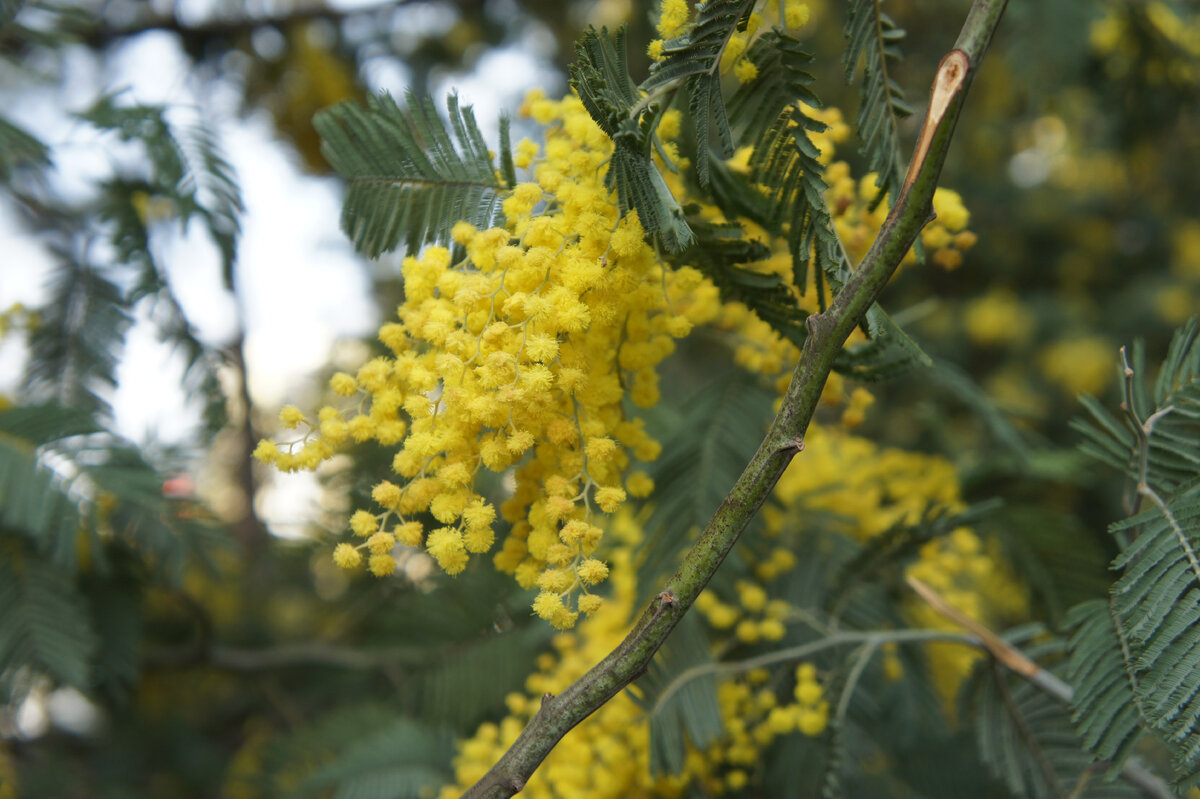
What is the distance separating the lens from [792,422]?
698 mm

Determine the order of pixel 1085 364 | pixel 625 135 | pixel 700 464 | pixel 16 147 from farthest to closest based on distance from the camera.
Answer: pixel 1085 364 → pixel 16 147 → pixel 700 464 → pixel 625 135

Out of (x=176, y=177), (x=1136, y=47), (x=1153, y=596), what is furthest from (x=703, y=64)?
(x=1136, y=47)

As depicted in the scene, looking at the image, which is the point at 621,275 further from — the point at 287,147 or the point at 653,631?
the point at 287,147

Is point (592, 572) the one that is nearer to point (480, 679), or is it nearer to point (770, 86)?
point (770, 86)

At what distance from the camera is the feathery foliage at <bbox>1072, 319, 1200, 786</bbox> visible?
0.79m

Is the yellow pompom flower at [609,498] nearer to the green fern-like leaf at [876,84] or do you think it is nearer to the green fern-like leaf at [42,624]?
the green fern-like leaf at [876,84]

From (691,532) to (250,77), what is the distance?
7.59 ft

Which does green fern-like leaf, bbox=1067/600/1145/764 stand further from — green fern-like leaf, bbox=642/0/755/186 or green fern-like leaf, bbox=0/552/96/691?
green fern-like leaf, bbox=0/552/96/691

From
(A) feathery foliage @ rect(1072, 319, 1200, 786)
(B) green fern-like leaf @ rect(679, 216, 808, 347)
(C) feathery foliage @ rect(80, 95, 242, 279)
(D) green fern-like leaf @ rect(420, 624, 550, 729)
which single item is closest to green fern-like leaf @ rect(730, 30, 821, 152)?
(B) green fern-like leaf @ rect(679, 216, 808, 347)

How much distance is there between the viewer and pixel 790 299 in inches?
34.7

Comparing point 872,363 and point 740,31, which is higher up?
point 740,31

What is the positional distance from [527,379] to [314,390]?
1.91m

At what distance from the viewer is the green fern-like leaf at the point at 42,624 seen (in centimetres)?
134

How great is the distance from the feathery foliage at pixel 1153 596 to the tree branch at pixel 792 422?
0.45 m
